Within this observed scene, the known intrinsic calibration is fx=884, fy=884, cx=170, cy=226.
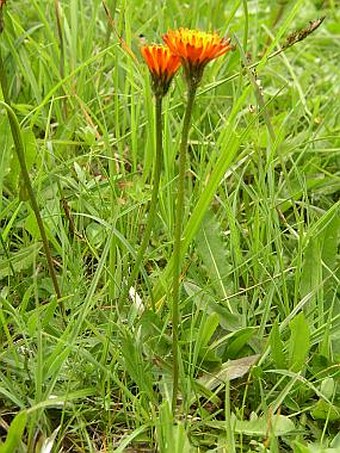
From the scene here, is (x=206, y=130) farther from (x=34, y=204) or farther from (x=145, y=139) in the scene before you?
(x=34, y=204)

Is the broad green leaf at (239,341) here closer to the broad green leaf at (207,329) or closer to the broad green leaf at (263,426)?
the broad green leaf at (207,329)

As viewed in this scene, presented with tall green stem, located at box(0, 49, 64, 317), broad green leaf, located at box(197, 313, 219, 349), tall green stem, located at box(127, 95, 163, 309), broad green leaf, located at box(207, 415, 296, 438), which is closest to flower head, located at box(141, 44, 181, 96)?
tall green stem, located at box(127, 95, 163, 309)

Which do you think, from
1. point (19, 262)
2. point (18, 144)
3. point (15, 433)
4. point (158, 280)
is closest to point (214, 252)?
point (158, 280)

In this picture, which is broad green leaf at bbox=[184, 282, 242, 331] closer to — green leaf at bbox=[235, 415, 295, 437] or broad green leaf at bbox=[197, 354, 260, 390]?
broad green leaf at bbox=[197, 354, 260, 390]

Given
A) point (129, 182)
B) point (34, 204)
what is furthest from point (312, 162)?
point (34, 204)

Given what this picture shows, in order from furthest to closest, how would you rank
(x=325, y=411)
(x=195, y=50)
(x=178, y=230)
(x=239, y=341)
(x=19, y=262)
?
(x=19, y=262), (x=239, y=341), (x=325, y=411), (x=178, y=230), (x=195, y=50)

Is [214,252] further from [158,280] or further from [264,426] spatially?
[264,426]

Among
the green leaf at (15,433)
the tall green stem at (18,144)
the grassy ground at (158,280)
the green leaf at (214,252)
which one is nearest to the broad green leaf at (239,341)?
the grassy ground at (158,280)
